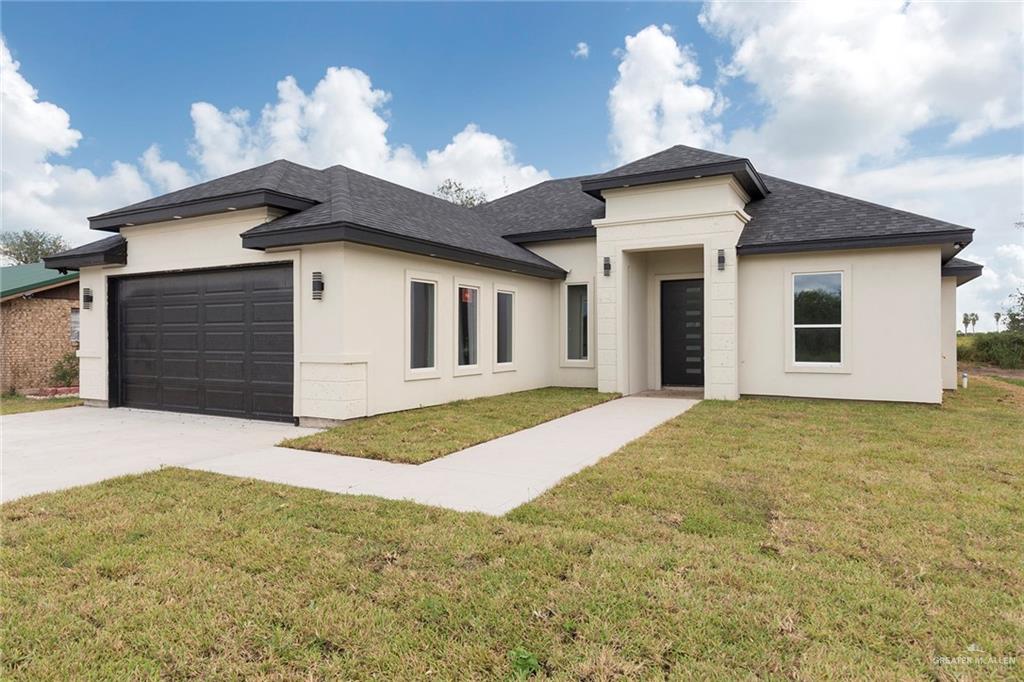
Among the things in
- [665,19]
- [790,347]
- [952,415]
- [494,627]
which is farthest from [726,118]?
[494,627]

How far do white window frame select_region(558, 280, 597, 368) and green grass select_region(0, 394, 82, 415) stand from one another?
10.4m

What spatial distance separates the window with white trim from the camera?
10.8 metres

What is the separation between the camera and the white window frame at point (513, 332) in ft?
38.5

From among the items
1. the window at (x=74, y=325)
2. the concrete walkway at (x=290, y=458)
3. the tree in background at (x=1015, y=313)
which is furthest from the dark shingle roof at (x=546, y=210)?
the tree in background at (x=1015, y=313)

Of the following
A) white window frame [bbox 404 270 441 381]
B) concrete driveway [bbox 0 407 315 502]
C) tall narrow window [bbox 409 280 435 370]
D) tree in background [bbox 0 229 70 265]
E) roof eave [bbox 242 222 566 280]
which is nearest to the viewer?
concrete driveway [bbox 0 407 315 502]

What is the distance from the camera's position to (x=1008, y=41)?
11.2 m

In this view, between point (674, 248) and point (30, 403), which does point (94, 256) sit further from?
point (674, 248)

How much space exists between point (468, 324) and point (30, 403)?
9478 mm

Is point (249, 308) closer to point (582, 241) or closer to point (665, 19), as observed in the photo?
point (582, 241)

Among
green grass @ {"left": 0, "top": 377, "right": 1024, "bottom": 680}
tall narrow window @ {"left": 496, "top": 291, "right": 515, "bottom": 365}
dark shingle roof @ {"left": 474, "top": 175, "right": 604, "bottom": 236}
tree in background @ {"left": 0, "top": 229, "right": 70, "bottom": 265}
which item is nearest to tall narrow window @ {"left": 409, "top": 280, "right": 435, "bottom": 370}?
tall narrow window @ {"left": 496, "top": 291, "right": 515, "bottom": 365}

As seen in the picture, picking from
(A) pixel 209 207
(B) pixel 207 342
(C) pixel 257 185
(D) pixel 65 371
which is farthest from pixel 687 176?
(D) pixel 65 371

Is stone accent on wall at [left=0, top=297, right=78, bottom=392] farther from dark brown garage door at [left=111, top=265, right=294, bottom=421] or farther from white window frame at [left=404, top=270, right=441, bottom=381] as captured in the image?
white window frame at [left=404, top=270, right=441, bottom=381]

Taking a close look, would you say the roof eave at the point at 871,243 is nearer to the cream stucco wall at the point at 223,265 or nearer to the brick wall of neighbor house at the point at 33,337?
the cream stucco wall at the point at 223,265

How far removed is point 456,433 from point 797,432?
4.58 meters
